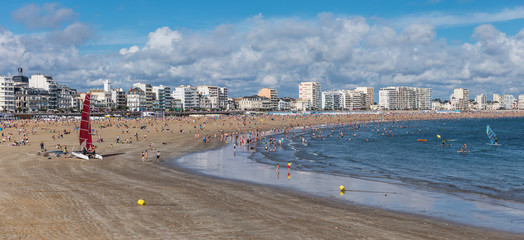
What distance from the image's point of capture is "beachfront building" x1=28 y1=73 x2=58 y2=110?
15155 centimetres

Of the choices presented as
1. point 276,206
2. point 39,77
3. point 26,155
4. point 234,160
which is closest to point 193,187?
point 276,206

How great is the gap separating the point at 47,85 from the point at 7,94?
64.8ft

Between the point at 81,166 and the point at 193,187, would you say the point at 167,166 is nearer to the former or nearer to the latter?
the point at 81,166

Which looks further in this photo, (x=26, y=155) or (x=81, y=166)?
(x=26, y=155)

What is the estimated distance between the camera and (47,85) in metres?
156

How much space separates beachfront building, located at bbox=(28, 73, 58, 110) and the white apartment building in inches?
511

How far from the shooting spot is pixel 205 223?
16.3 meters

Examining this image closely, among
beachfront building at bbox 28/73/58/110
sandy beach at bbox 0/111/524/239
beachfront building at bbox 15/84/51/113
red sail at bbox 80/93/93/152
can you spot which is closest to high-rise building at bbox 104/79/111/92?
beachfront building at bbox 28/73/58/110

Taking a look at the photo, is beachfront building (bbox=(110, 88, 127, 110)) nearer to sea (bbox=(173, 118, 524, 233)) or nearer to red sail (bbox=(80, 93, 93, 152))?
sea (bbox=(173, 118, 524, 233))

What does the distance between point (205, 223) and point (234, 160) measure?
22989mm

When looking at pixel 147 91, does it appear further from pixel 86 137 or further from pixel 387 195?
pixel 387 195

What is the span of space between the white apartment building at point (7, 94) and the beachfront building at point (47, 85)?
12990 millimetres

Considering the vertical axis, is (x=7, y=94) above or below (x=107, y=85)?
below

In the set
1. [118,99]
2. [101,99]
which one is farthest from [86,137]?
[118,99]
